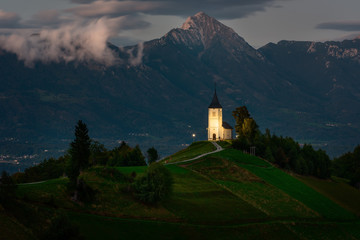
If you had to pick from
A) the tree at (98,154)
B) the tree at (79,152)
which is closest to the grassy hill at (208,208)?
the tree at (79,152)

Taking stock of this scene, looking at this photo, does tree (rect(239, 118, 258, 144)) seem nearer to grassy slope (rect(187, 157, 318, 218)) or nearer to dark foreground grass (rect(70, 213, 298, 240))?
grassy slope (rect(187, 157, 318, 218))

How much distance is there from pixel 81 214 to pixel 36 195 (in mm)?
7095

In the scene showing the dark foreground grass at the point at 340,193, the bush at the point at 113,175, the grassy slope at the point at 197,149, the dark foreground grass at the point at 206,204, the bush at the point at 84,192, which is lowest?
the dark foreground grass at the point at 340,193

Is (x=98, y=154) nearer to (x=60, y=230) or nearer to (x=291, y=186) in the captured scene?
(x=291, y=186)

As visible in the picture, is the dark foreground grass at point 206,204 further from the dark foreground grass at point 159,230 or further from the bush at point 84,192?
the bush at point 84,192

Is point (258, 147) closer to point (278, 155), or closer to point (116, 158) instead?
point (278, 155)

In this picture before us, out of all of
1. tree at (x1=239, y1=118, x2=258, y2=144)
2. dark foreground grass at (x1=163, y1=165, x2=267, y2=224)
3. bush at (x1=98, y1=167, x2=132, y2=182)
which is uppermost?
tree at (x1=239, y1=118, x2=258, y2=144)

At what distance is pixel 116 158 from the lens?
519 ft

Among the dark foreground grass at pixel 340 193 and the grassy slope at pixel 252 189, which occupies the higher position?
the grassy slope at pixel 252 189

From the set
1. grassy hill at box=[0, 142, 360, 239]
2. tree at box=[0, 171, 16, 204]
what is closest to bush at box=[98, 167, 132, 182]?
grassy hill at box=[0, 142, 360, 239]

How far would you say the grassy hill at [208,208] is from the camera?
71688 millimetres

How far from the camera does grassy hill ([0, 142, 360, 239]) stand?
235ft

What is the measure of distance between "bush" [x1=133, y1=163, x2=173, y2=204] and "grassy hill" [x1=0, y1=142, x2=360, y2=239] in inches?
52.8

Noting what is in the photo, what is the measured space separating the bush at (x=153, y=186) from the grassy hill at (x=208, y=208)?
1340mm
